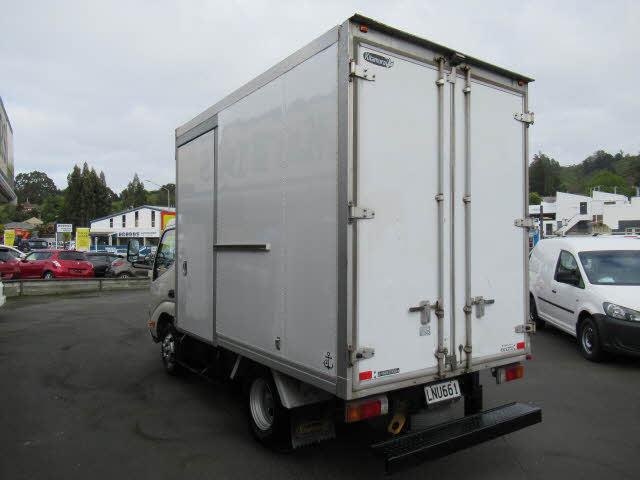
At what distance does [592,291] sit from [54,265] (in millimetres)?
20828

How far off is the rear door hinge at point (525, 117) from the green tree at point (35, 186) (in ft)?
507

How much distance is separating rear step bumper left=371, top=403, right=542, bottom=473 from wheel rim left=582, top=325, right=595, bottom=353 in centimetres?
403

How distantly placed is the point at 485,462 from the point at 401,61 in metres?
3.23

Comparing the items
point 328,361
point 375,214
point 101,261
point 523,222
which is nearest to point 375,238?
point 375,214

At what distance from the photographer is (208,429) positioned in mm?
4934

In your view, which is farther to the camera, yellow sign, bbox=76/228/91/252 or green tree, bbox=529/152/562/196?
green tree, bbox=529/152/562/196

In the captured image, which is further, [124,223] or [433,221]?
[124,223]

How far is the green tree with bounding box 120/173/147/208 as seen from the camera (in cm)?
10897

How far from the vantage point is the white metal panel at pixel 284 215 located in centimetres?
348

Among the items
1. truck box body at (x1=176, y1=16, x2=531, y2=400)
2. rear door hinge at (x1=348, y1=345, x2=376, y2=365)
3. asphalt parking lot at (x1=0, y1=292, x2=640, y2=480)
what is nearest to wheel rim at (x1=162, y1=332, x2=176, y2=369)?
asphalt parking lot at (x1=0, y1=292, x2=640, y2=480)

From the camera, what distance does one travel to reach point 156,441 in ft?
15.3

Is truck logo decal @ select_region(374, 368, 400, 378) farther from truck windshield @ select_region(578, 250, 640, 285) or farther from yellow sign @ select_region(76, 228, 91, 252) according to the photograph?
yellow sign @ select_region(76, 228, 91, 252)

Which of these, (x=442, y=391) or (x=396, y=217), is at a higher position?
(x=396, y=217)

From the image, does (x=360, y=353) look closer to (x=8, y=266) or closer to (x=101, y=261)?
(x=8, y=266)
